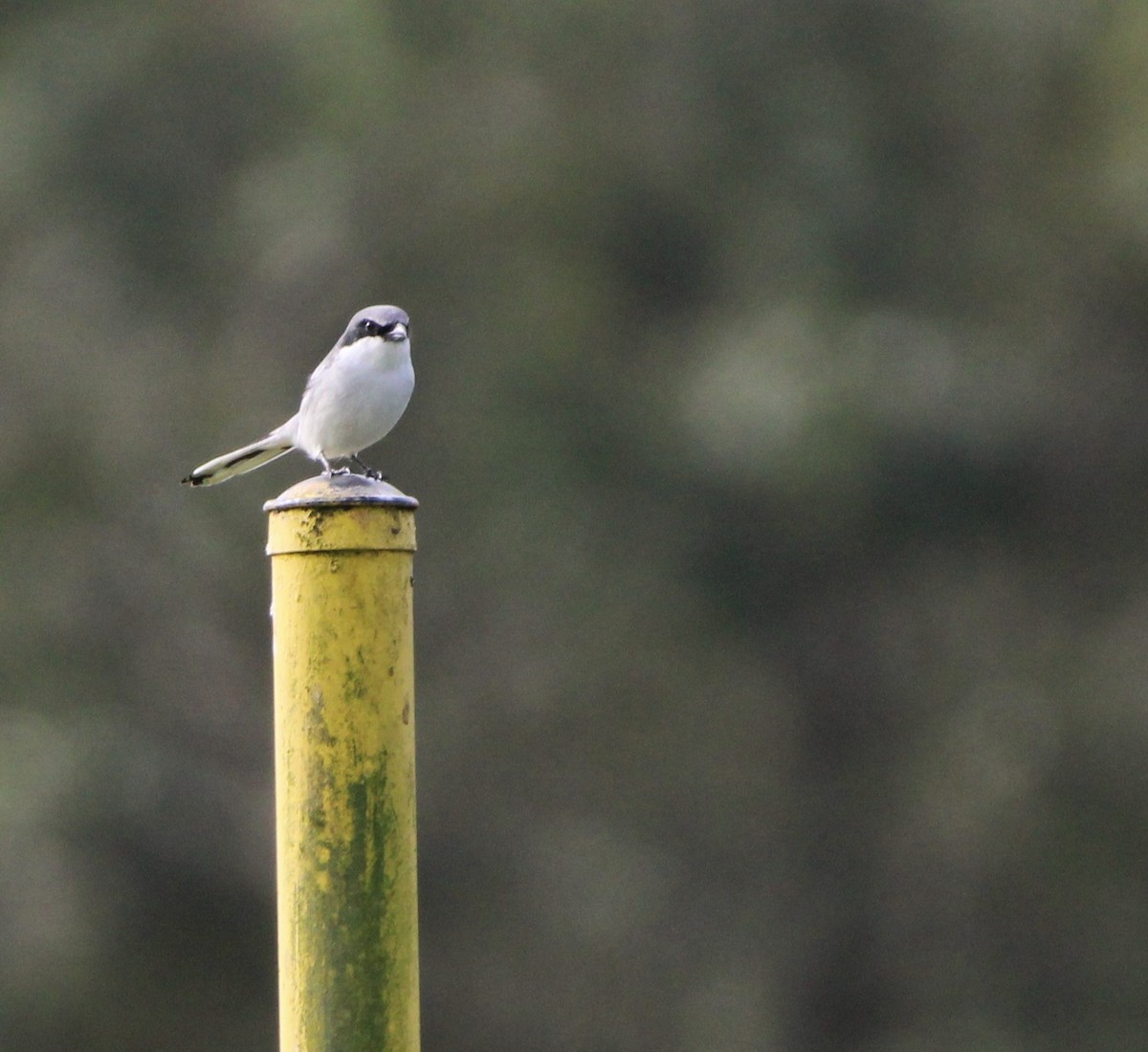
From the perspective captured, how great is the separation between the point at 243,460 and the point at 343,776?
62.6 inches

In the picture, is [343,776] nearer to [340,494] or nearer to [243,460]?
[340,494]

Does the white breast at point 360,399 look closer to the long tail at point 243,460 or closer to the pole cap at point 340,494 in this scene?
the long tail at point 243,460

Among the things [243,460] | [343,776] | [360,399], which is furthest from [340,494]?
[243,460]

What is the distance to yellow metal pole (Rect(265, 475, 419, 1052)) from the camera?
2.59m

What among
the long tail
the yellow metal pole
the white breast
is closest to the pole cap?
the yellow metal pole

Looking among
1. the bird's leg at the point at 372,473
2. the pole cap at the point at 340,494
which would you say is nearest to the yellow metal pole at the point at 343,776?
the pole cap at the point at 340,494

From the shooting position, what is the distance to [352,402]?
12.6ft

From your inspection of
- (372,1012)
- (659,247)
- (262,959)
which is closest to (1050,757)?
(659,247)

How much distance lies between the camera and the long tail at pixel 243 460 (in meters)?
3.97

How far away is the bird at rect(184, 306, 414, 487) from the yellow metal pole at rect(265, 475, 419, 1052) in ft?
3.84

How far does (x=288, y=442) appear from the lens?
4.18m

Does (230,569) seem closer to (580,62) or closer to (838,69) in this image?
(580,62)

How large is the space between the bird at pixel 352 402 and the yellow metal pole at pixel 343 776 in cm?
117

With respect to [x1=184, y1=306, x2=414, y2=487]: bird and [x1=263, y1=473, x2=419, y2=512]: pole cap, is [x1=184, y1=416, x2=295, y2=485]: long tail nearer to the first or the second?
[x1=184, y1=306, x2=414, y2=487]: bird
